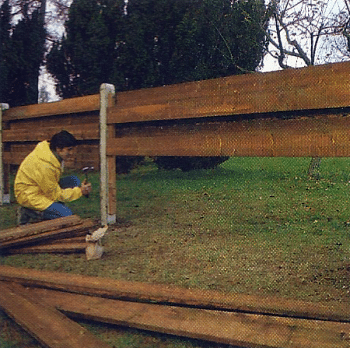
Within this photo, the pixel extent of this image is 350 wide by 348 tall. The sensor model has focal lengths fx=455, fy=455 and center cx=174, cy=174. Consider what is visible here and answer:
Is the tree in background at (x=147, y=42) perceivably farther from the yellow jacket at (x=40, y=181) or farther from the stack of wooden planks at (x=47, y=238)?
the stack of wooden planks at (x=47, y=238)

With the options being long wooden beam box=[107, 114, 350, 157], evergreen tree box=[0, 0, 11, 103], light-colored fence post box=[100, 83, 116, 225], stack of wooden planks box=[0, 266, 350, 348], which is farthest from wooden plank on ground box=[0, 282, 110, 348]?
evergreen tree box=[0, 0, 11, 103]

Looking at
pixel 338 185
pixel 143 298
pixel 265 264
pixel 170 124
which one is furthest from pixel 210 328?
pixel 338 185

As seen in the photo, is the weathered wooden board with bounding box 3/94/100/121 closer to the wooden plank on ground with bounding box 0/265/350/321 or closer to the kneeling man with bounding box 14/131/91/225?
the kneeling man with bounding box 14/131/91/225

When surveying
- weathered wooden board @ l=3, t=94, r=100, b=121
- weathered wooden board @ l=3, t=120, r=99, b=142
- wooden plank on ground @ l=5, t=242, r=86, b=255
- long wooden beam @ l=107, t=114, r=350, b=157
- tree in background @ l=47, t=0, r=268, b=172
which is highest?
tree in background @ l=47, t=0, r=268, b=172

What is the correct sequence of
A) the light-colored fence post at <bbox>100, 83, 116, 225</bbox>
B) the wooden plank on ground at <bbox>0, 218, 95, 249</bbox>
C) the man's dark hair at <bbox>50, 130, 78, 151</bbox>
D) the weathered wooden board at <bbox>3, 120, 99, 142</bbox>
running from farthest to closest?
the weathered wooden board at <bbox>3, 120, 99, 142</bbox>, the light-colored fence post at <bbox>100, 83, 116, 225</bbox>, the man's dark hair at <bbox>50, 130, 78, 151</bbox>, the wooden plank on ground at <bbox>0, 218, 95, 249</bbox>

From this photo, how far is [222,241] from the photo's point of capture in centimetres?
505

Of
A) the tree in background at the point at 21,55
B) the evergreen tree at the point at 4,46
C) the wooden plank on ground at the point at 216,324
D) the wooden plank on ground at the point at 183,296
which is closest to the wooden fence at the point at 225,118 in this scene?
the wooden plank on ground at the point at 183,296

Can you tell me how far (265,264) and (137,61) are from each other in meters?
6.57

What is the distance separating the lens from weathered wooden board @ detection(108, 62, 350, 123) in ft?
11.7

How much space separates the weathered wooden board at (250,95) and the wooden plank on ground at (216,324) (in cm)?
180

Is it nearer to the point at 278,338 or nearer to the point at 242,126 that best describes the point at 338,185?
the point at 242,126

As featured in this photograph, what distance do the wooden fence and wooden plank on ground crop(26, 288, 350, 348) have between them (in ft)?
5.09

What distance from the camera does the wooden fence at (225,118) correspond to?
11.9 feet

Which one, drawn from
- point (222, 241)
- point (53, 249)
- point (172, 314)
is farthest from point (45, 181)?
point (172, 314)
